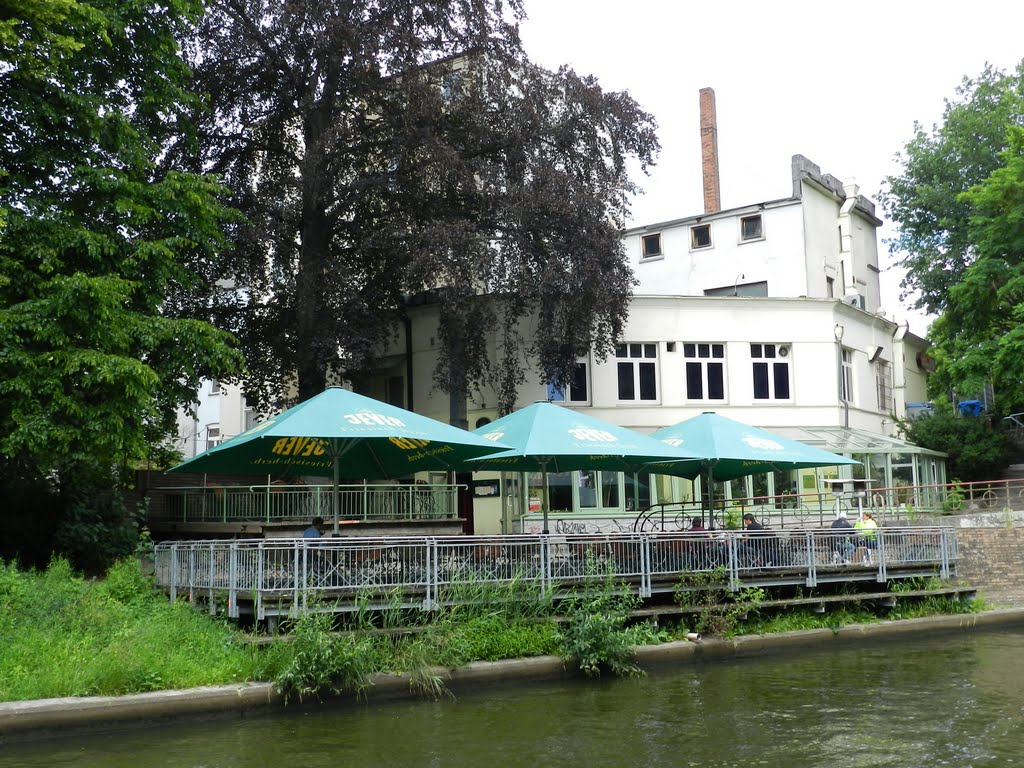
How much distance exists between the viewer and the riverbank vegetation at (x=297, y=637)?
12.1 m

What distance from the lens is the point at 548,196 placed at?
26.3m

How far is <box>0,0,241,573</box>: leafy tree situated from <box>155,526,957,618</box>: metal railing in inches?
139

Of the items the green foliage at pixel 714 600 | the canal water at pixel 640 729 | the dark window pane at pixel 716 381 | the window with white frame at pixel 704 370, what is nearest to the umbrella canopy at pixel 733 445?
the green foliage at pixel 714 600

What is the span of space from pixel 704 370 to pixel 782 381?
2714 millimetres

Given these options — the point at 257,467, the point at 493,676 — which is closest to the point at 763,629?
the point at 493,676

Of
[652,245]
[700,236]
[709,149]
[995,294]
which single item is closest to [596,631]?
[995,294]

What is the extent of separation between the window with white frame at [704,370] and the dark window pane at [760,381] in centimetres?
111

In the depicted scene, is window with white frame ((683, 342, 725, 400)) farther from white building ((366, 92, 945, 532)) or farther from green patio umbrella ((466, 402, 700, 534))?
green patio umbrella ((466, 402, 700, 534))

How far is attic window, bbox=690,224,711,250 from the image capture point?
3916cm

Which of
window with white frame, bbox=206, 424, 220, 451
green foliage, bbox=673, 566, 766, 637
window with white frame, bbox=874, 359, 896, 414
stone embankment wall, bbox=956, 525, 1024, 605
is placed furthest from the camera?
window with white frame, bbox=206, 424, 220, 451

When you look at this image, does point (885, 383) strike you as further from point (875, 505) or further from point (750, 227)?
point (875, 505)

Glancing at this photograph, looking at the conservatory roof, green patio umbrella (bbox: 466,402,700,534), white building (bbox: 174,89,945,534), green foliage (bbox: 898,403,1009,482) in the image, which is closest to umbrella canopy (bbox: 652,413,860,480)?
green patio umbrella (bbox: 466,402,700,534)

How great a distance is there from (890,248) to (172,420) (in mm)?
33200

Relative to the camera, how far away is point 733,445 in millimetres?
18969
